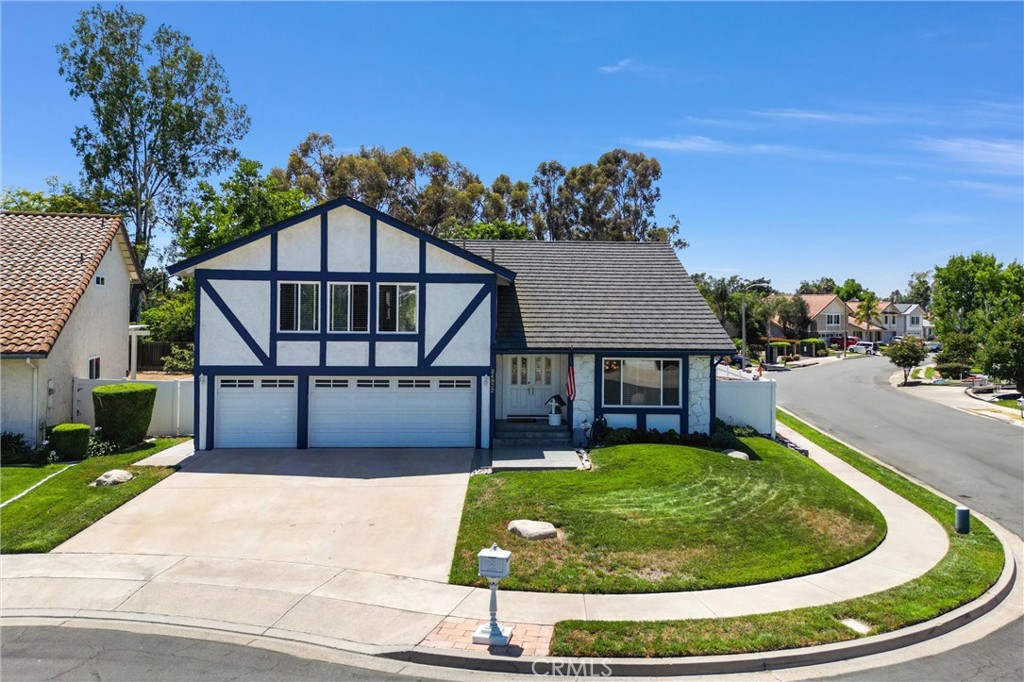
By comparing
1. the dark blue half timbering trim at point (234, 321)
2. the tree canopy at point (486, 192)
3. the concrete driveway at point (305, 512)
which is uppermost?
the tree canopy at point (486, 192)

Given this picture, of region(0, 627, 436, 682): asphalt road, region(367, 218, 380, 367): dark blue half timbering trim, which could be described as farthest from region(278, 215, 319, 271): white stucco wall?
region(0, 627, 436, 682): asphalt road

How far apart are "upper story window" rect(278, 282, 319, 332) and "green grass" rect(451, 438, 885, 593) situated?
679 centimetres

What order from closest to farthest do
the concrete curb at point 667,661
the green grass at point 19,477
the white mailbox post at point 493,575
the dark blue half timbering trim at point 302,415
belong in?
the concrete curb at point 667,661, the white mailbox post at point 493,575, the green grass at point 19,477, the dark blue half timbering trim at point 302,415

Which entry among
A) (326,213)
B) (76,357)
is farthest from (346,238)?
(76,357)

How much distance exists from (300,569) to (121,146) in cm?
3546

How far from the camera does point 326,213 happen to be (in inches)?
707

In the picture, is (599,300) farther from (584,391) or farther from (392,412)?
(392,412)

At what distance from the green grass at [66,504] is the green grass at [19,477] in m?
0.23

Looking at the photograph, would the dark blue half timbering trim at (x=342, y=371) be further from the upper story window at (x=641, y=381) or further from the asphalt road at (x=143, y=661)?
the asphalt road at (x=143, y=661)

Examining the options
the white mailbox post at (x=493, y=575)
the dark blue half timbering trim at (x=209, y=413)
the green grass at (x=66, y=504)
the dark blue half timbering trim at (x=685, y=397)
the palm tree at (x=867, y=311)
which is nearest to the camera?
the white mailbox post at (x=493, y=575)

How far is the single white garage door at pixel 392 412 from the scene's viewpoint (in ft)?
60.7

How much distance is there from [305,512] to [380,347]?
594 cm

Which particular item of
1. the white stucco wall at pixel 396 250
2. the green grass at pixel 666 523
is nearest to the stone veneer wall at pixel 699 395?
the green grass at pixel 666 523

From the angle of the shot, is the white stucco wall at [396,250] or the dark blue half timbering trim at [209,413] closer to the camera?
the dark blue half timbering trim at [209,413]
